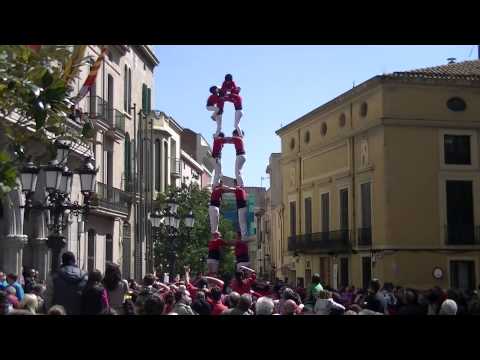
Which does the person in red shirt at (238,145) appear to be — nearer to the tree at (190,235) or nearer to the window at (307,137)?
the tree at (190,235)

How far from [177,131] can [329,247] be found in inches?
615

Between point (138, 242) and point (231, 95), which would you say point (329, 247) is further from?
point (231, 95)

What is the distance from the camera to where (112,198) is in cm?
2983

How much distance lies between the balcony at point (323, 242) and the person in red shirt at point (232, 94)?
60.7 ft

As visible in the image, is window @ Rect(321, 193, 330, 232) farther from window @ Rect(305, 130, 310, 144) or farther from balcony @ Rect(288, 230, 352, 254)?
window @ Rect(305, 130, 310, 144)

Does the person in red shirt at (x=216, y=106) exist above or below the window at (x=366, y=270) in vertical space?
above

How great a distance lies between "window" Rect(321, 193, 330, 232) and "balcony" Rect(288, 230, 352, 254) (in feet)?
1.75

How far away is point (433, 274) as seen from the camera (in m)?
33.4

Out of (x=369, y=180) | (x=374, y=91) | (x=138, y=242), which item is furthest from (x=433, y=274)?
(x=138, y=242)

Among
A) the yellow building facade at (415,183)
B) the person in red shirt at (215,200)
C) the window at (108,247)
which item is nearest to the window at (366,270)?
the yellow building facade at (415,183)

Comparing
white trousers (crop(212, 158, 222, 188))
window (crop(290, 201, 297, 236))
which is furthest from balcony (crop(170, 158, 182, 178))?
white trousers (crop(212, 158, 222, 188))

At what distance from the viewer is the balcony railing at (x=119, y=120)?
3011 cm

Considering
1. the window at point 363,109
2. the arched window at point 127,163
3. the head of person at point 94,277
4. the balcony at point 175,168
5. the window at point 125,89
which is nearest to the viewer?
the head of person at point 94,277

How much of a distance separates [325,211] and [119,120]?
1362 cm
